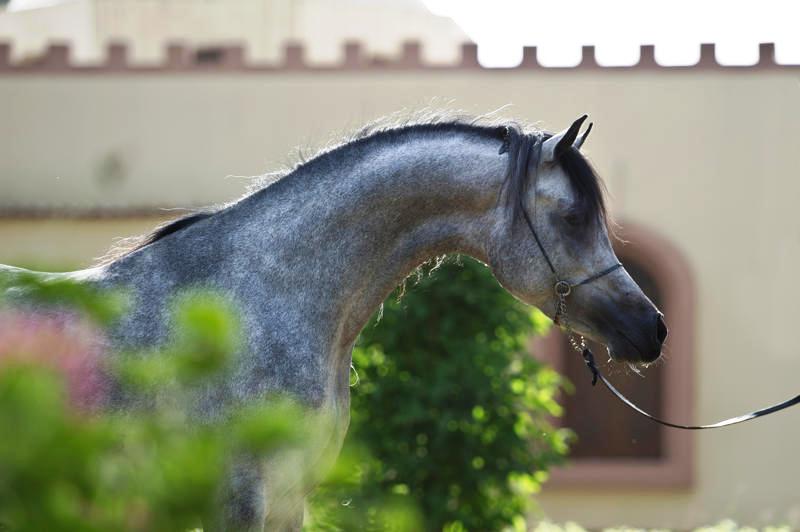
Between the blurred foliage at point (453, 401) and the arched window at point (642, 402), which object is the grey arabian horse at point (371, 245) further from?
the arched window at point (642, 402)

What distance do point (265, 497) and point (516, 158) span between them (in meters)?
1.14

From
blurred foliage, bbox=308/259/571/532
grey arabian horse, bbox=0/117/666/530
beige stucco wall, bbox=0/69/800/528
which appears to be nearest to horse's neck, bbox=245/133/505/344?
grey arabian horse, bbox=0/117/666/530

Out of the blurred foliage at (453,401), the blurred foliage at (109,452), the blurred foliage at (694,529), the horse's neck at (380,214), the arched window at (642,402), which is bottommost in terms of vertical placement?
the blurred foliage at (694,529)

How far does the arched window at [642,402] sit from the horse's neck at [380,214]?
28.3ft

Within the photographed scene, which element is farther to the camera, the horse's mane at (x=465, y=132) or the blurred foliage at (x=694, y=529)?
the blurred foliage at (x=694, y=529)

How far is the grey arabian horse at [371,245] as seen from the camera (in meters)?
3.36

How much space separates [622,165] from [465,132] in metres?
9.23

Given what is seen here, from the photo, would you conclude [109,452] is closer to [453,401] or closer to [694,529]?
[453,401]

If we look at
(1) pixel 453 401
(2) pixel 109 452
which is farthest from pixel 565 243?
(1) pixel 453 401

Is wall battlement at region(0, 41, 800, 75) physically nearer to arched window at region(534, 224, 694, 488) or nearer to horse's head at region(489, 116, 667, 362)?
arched window at region(534, 224, 694, 488)

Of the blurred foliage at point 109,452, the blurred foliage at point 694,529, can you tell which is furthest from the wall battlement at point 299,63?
the blurred foliage at point 109,452

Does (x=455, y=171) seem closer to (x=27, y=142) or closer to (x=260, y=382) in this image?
(x=260, y=382)

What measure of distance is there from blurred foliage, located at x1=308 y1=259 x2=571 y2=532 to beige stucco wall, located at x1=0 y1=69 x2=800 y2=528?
13.8ft

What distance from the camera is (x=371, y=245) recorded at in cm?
357
